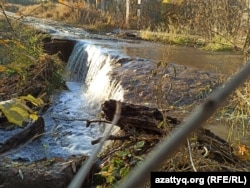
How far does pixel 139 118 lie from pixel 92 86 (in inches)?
196

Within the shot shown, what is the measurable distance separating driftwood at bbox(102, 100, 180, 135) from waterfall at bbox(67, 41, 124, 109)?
199cm

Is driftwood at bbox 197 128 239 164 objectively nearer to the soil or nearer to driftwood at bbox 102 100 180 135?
the soil

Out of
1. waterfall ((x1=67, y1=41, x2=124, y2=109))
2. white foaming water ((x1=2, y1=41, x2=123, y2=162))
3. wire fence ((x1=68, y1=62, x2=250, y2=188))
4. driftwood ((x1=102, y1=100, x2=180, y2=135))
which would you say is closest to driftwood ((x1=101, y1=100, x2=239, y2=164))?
driftwood ((x1=102, y1=100, x2=180, y2=135))

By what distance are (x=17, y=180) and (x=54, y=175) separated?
337 mm

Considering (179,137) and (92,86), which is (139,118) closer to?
(179,137)

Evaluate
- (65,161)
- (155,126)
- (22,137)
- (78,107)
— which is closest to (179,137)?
(155,126)

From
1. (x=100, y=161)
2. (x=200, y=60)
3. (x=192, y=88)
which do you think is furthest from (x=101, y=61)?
(x=100, y=161)

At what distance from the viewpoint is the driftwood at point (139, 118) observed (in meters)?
3.65

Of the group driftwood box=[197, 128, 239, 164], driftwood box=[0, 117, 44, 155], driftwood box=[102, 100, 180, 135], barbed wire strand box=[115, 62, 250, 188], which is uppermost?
barbed wire strand box=[115, 62, 250, 188]

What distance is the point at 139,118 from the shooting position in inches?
152

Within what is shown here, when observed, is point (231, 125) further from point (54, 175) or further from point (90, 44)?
point (90, 44)

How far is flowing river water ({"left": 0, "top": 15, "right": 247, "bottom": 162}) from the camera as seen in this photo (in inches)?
210

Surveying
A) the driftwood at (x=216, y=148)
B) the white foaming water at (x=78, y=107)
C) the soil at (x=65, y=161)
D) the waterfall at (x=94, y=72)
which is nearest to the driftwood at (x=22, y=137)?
the white foaming water at (x=78, y=107)

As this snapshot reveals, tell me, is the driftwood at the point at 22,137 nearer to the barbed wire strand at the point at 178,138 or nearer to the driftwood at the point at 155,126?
the driftwood at the point at 155,126
